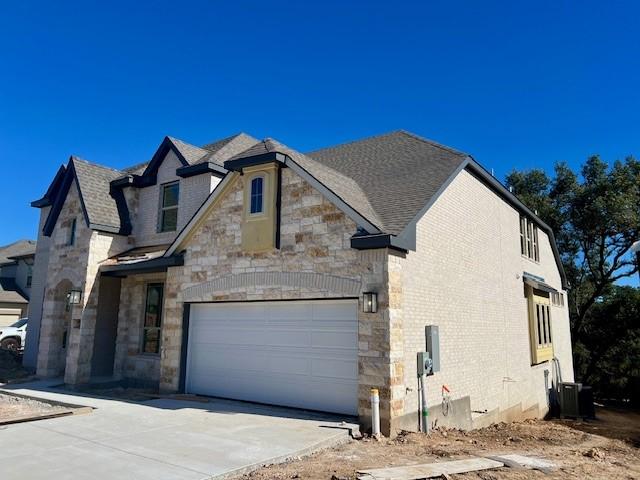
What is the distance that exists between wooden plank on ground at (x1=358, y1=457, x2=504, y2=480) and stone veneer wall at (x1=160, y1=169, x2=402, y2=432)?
1.74m

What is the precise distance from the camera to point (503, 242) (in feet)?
51.3

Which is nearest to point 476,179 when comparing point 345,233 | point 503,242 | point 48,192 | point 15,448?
point 503,242

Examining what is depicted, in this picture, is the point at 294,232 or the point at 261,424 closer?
the point at 261,424

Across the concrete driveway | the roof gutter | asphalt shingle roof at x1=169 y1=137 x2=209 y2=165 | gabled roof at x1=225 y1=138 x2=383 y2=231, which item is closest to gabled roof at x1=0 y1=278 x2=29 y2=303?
the roof gutter

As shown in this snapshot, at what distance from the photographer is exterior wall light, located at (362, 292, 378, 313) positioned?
29.4ft

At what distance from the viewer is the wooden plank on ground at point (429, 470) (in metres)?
6.11

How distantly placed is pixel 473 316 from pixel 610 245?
21.0 meters

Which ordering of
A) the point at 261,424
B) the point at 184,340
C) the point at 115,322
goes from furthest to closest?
the point at 115,322
the point at 184,340
the point at 261,424

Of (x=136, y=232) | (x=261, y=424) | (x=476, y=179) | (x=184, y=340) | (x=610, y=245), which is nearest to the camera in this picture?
(x=261, y=424)

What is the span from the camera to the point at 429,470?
6484 millimetres

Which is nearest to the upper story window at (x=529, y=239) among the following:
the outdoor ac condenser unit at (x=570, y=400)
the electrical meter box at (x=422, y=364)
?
the outdoor ac condenser unit at (x=570, y=400)

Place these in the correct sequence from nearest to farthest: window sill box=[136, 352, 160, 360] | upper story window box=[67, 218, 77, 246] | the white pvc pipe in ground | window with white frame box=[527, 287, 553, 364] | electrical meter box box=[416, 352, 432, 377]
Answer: the white pvc pipe in ground → electrical meter box box=[416, 352, 432, 377] → window sill box=[136, 352, 160, 360] → upper story window box=[67, 218, 77, 246] → window with white frame box=[527, 287, 553, 364]

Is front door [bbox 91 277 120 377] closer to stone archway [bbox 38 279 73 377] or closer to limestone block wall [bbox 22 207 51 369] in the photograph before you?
stone archway [bbox 38 279 73 377]

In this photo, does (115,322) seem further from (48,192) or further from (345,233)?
(345,233)
